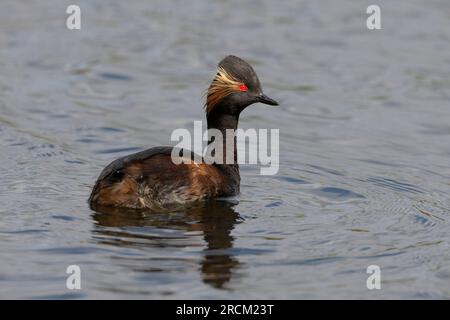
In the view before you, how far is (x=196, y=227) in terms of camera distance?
9.71 metres

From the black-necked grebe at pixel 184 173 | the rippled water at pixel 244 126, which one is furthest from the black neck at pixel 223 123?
the rippled water at pixel 244 126

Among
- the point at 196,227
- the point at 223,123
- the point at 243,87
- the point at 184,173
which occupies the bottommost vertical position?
the point at 196,227

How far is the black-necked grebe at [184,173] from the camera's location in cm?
994

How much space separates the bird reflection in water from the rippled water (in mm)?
24

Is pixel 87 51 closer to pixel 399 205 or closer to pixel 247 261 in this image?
pixel 399 205

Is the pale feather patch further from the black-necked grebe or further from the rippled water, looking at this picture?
the rippled water

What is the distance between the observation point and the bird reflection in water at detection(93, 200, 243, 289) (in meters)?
8.72

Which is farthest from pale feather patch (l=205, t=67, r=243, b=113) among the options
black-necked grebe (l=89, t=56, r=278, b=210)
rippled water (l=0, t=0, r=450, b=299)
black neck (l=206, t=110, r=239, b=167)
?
rippled water (l=0, t=0, r=450, b=299)

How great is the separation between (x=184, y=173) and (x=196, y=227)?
0.67m

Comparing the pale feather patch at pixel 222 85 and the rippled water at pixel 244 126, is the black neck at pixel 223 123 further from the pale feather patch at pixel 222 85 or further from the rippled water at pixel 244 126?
the rippled water at pixel 244 126

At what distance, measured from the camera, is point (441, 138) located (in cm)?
1346

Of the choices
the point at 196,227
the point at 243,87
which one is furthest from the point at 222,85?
the point at 196,227

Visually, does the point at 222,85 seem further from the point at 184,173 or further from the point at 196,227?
the point at 196,227

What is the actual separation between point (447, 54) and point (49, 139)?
7.01 metres
